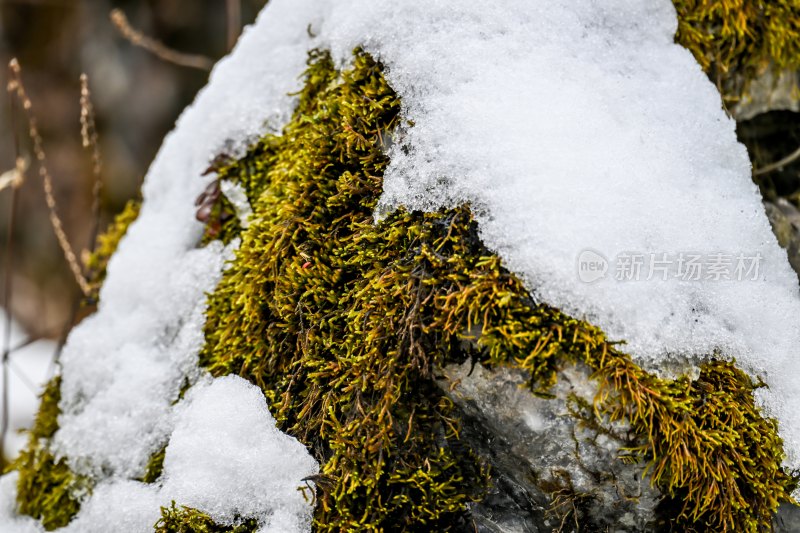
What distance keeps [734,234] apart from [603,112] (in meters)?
0.56

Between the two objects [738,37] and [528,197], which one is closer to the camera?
[528,197]

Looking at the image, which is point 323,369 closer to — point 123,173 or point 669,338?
point 669,338

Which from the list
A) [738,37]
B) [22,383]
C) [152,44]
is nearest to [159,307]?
[152,44]

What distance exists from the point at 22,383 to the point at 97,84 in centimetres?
399

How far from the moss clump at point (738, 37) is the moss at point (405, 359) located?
3.99ft

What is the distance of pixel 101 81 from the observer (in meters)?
7.28

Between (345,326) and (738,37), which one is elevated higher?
(738,37)

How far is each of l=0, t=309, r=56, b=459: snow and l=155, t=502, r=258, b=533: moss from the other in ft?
15.5

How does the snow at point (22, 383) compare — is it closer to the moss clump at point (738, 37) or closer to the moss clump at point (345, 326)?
the moss clump at point (345, 326)

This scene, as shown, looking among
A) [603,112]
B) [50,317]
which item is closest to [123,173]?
[50,317]

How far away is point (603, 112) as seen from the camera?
1.74 meters

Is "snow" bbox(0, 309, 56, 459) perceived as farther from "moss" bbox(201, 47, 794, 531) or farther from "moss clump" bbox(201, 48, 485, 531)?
"moss" bbox(201, 47, 794, 531)

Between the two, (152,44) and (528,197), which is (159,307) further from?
(152,44)

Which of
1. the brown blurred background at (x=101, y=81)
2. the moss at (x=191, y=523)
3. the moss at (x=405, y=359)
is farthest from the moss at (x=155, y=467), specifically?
the brown blurred background at (x=101, y=81)
